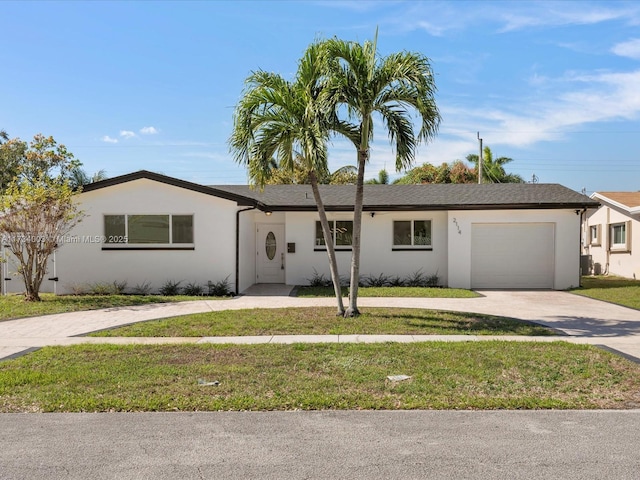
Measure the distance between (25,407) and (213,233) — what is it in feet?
34.6

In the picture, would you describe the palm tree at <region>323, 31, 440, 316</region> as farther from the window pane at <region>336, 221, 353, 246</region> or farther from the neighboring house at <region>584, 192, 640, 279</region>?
the neighboring house at <region>584, 192, 640, 279</region>

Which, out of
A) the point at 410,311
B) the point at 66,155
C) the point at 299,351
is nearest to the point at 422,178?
the point at 66,155

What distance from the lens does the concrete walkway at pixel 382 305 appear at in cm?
901

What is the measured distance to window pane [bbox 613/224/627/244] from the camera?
72.7 feet

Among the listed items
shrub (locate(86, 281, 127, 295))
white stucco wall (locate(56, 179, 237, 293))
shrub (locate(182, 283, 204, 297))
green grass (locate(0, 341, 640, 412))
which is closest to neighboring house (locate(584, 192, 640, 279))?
green grass (locate(0, 341, 640, 412))

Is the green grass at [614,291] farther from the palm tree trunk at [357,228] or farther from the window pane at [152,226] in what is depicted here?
the window pane at [152,226]

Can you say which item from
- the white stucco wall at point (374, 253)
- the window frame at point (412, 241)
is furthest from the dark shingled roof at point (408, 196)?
the window frame at point (412, 241)

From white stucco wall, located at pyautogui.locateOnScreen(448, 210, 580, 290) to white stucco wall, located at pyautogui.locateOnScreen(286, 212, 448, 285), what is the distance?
Answer: 511 millimetres

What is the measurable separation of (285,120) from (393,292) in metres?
7.18

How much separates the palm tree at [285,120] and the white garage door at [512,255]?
28.2 ft

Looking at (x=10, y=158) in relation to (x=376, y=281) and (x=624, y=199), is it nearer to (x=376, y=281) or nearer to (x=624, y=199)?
(x=376, y=281)

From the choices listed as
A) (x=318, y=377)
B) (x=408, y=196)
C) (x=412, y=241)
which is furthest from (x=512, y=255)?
(x=318, y=377)

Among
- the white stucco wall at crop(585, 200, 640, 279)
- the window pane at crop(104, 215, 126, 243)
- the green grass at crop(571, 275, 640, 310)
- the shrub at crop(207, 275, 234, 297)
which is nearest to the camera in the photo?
the green grass at crop(571, 275, 640, 310)

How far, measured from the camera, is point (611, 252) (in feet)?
74.9
